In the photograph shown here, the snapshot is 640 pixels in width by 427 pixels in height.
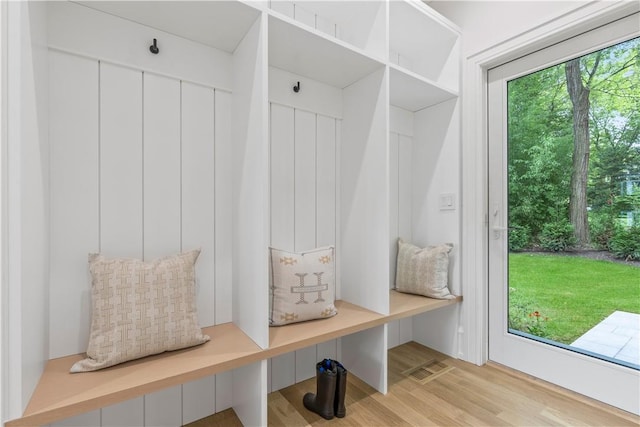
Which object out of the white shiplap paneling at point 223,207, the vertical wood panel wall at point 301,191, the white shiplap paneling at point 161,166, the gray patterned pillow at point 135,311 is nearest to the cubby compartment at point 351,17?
the vertical wood panel wall at point 301,191

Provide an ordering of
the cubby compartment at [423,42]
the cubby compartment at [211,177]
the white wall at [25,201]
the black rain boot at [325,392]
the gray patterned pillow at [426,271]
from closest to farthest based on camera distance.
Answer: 1. the white wall at [25,201]
2. the cubby compartment at [211,177]
3. the black rain boot at [325,392]
4. the cubby compartment at [423,42]
5. the gray patterned pillow at [426,271]

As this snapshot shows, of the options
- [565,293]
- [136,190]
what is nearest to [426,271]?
[565,293]

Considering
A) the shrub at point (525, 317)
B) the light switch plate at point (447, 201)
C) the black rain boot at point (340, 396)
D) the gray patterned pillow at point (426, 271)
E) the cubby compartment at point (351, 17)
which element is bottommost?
the black rain boot at point (340, 396)

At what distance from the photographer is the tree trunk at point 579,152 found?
5.32 feet

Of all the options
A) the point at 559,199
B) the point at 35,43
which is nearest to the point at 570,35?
the point at 559,199

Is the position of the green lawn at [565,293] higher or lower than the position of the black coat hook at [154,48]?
lower

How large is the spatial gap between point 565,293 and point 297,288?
1.46 m

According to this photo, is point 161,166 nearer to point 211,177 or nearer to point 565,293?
point 211,177

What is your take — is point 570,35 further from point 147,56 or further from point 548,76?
point 147,56

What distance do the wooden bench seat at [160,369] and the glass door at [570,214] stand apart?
941mm

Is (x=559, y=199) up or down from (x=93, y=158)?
down

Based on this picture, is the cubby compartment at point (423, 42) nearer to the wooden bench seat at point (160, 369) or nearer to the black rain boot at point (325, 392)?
the wooden bench seat at point (160, 369)

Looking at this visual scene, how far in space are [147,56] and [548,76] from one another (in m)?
2.06

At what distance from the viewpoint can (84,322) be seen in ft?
3.90
